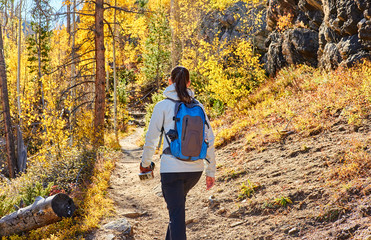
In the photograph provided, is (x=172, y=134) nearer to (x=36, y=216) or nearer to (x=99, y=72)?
(x=36, y=216)

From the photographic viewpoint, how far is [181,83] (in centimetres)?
326

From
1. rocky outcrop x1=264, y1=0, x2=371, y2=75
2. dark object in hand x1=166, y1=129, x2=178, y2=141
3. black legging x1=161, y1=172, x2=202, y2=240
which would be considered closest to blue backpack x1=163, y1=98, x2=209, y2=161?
dark object in hand x1=166, y1=129, x2=178, y2=141

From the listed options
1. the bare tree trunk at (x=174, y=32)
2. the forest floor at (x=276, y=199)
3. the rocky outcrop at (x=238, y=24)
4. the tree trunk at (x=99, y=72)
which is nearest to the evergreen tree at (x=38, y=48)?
the bare tree trunk at (x=174, y=32)

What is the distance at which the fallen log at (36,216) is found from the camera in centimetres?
499

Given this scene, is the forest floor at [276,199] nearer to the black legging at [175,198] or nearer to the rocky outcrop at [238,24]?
the black legging at [175,198]

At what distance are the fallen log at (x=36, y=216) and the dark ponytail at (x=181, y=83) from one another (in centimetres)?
315

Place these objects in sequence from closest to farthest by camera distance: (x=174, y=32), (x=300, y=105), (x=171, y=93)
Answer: (x=171, y=93), (x=300, y=105), (x=174, y=32)

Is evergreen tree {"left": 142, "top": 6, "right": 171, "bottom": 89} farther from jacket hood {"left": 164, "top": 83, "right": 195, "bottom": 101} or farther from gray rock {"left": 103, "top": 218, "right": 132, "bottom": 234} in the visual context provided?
jacket hood {"left": 164, "top": 83, "right": 195, "bottom": 101}

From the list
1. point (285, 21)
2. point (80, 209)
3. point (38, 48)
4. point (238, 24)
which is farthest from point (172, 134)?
point (38, 48)

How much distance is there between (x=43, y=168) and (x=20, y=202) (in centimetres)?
195

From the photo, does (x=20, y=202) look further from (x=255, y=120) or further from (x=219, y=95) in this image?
(x=219, y=95)

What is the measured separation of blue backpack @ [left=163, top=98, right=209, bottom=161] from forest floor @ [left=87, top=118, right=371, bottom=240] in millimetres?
2124

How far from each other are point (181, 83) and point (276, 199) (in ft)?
9.61

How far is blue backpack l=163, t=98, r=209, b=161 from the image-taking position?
9.91ft
